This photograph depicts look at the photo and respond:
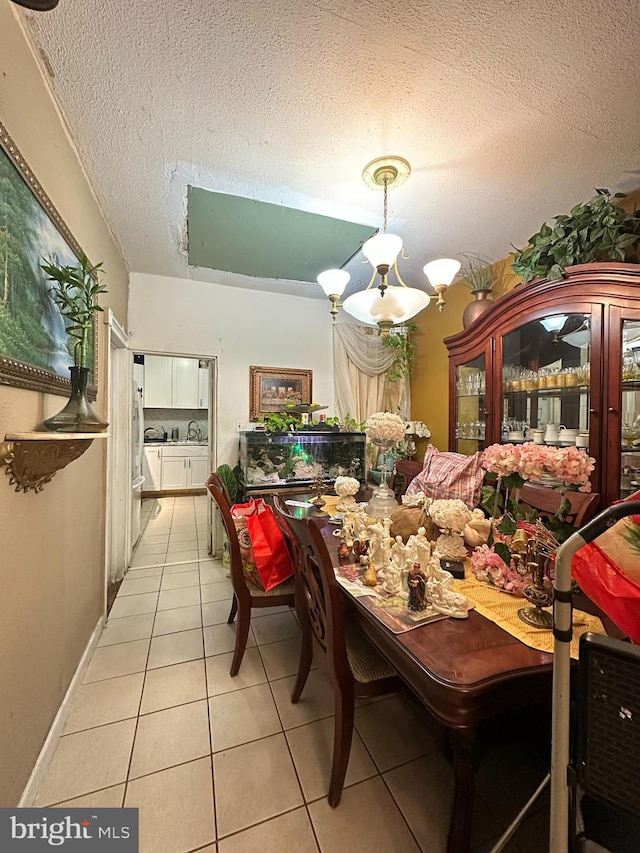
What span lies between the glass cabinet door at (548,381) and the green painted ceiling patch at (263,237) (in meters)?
1.28

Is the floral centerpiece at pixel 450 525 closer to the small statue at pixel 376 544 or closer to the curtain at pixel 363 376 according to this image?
the small statue at pixel 376 544

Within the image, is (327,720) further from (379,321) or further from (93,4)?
(93,4)

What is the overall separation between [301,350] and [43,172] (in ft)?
7.87

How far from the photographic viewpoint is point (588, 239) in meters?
1.77

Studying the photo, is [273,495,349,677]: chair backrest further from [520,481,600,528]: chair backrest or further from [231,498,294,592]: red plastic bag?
[520,481,600,528]: chair backrest

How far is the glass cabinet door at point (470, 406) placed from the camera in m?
2.54

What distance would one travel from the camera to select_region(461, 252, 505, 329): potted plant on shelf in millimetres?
2514

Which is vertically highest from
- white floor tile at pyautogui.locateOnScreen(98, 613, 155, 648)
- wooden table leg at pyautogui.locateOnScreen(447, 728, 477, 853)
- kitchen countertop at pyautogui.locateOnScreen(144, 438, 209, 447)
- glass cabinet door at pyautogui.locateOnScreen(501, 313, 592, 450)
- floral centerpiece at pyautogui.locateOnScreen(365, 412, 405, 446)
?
glass cabinet door at pyautogui.locateOnScreen(501, 313, 592, 450)

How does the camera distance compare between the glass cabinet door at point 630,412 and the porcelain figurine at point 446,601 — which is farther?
the glass cabinet door at point 630,412

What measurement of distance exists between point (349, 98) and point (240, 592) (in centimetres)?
224

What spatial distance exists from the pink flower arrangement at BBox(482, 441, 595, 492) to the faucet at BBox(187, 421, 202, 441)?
5.76m

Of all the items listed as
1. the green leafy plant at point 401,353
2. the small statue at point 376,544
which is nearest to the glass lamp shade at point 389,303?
the small statue at point 376,544

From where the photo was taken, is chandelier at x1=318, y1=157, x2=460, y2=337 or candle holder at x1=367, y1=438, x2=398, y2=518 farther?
candle holder at x1=367, y1=438, x2=398, y2=518

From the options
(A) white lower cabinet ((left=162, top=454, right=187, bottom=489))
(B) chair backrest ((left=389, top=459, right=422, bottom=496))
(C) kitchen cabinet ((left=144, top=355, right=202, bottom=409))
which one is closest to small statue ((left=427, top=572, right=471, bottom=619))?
(B) chair backrest ((left=389, top=459, right=422, bottom=496))
